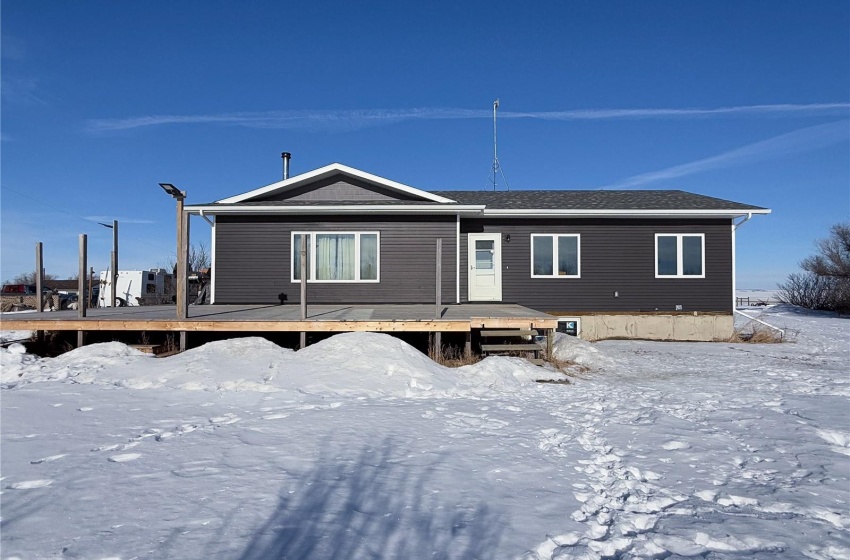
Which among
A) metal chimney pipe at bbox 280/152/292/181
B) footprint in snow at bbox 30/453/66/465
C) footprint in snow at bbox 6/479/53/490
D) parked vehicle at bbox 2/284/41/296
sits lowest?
footprint in snow at bbox 6/479/53/490

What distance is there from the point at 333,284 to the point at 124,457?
800cm

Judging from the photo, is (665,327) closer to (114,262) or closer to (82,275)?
(82,275)

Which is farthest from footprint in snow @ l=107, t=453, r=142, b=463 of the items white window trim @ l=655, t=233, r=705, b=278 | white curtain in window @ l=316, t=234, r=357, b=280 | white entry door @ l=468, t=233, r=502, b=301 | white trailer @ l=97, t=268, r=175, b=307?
white trailer @ l=97, t=268, r=175, b=307

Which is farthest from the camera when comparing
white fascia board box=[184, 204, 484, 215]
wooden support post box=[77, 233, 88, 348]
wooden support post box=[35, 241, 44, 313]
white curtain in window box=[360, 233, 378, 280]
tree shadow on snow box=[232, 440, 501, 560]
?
white curtain in window box=[360, 233, 378, 280]

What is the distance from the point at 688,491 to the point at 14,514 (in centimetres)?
405

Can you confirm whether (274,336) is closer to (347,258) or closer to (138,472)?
(347,258)

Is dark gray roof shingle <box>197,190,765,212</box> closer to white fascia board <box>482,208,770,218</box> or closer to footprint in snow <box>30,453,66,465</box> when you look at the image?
Answer: white fascia board <box>482,208,770,218</box>

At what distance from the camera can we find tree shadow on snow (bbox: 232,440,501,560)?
2.29 metres

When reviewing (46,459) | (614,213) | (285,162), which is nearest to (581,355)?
(614,213)

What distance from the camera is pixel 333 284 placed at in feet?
37.1

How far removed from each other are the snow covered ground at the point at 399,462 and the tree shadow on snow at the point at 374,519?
0.04ft

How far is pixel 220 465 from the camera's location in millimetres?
3293

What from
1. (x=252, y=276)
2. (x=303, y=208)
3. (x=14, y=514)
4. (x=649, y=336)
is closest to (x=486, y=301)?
(x=649, y=336)

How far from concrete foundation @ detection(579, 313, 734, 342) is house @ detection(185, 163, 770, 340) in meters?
0.03
